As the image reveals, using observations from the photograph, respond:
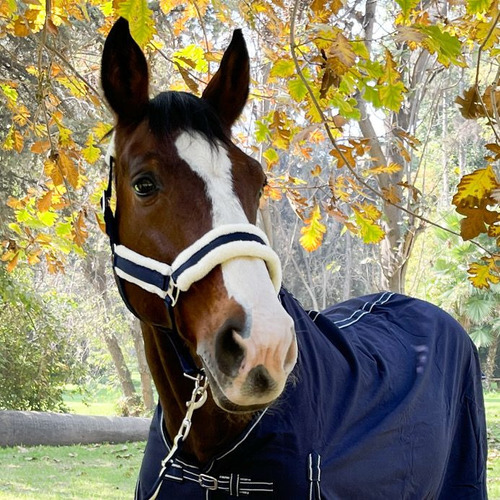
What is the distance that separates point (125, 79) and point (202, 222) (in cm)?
56

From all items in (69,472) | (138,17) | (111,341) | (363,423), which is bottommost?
(69,472)

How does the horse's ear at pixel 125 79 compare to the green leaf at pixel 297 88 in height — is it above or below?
below

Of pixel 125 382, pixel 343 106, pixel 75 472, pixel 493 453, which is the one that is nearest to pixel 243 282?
pixel 343 106

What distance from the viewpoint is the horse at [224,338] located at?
4.80 feet

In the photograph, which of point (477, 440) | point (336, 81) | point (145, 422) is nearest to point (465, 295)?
point (145, 422)

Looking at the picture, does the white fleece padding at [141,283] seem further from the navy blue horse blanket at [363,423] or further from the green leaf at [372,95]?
the green leaf at [372,95]

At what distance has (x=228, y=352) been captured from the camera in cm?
144

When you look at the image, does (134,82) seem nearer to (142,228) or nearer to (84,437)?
(142,228)

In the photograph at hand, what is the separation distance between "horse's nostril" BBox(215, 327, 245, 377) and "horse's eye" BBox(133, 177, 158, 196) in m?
0.45

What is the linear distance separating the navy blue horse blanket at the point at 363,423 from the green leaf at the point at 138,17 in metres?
0.90

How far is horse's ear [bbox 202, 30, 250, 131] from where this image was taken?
6.66 ft

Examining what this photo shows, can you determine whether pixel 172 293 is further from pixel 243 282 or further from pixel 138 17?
pixel 138 17

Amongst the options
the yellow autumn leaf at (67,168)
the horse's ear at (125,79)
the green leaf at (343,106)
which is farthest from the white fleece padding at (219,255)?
the yellow autumn leaf at (67,168)

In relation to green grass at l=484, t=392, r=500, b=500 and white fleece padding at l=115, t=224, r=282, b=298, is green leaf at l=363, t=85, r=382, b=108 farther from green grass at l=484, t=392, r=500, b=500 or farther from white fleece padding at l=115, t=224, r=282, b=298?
green grass at l=484, t=392, r=500, b=500
